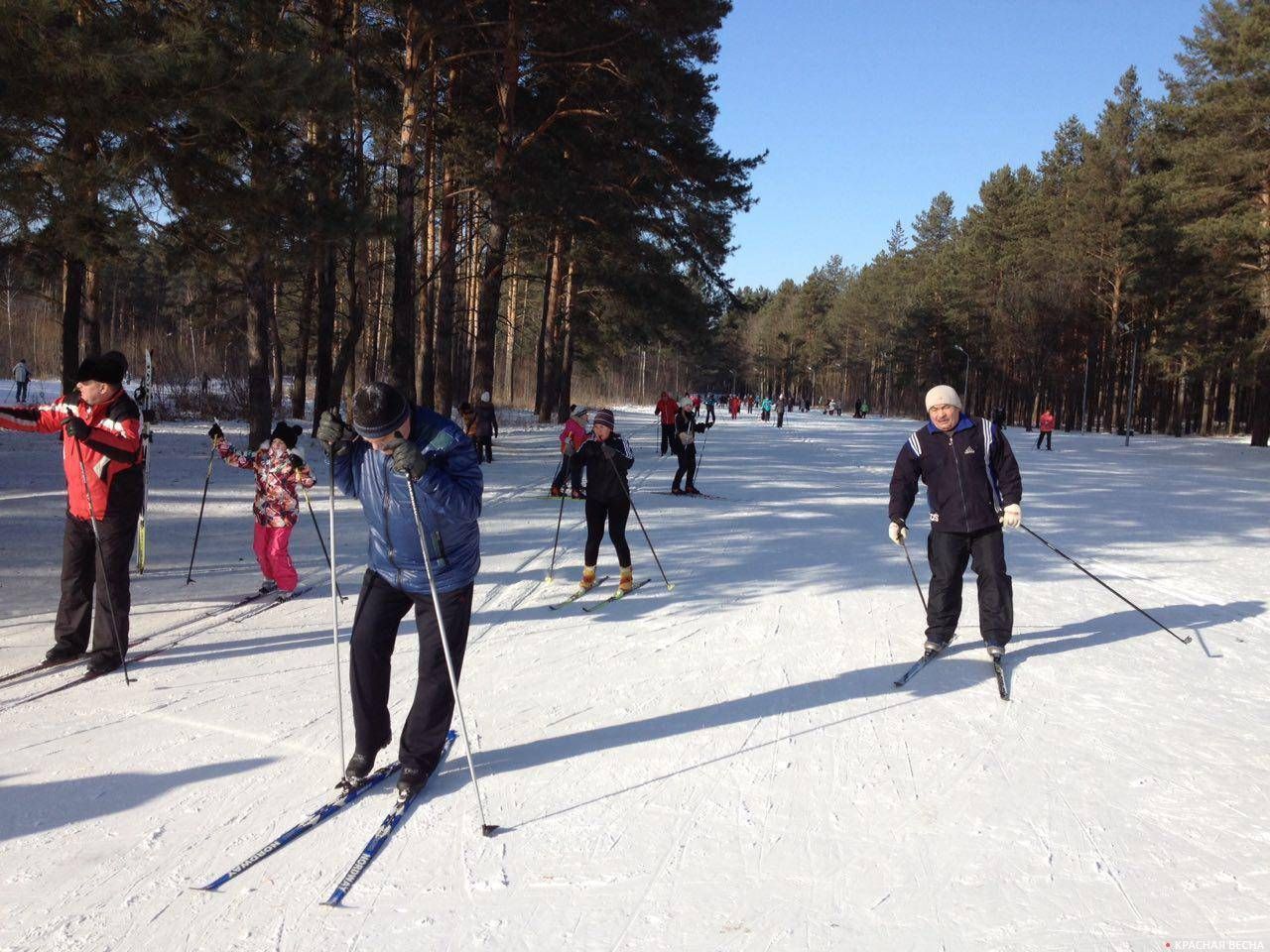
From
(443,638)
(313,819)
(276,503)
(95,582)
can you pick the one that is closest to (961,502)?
(443,638)

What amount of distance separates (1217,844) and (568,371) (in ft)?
117

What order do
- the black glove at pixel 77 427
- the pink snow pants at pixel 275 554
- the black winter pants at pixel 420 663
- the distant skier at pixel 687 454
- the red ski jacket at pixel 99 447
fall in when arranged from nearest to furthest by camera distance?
the black winter pants at pixel 420 663 → the black glove at pixel 77 427 → the red ski jacket at pixel 99 447 → the pink snow pants at pixel 275 554 → the distant skier at pixel 687 454

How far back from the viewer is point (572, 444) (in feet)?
42.5

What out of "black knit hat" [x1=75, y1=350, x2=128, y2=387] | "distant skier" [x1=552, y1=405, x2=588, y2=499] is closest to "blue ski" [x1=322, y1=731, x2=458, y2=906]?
"black knit hat" [x1=75, y1=350, x2=128, y2=387]

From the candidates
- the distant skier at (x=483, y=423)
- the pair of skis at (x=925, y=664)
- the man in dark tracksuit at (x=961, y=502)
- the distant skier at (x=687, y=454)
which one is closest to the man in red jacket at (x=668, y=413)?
the distant skier at (x=483, y=423)

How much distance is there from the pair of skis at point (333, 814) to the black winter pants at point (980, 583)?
11.8ft

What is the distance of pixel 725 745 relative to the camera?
4617 millimetres

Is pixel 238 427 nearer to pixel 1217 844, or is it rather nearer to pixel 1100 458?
pixel 1217 844

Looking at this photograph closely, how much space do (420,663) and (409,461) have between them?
0.99 m

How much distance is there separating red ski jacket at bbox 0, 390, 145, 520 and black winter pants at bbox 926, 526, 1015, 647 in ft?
16.9

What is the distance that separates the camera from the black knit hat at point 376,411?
3.53 meters

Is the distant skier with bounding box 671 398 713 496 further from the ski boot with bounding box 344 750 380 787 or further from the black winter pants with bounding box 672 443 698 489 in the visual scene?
the ski boot with bounding box 344 750 380 787

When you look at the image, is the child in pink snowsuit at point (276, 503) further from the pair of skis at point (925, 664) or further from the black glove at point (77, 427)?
the pair of skis at point (925, 664)

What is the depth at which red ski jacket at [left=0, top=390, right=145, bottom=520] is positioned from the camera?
5320 millimetres
